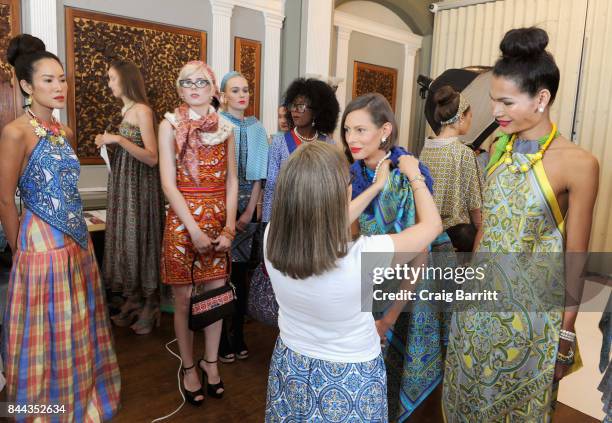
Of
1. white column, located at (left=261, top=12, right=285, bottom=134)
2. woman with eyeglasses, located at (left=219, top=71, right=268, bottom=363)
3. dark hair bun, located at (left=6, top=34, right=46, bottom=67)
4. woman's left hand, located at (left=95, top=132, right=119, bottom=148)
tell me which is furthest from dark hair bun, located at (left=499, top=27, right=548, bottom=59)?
white column, located at (left=261, top=12, right=285, bottom=134)

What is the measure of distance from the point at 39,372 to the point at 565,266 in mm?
2058

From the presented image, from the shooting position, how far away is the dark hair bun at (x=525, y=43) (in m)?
1.45

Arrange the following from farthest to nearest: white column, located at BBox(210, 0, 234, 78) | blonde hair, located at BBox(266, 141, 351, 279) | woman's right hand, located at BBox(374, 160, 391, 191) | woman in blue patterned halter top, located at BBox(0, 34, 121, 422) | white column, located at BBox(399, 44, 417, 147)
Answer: white column, located at BBox(399, 44, 417, 147)
white column, located at BBox(210, 0, 234, 78)
woman in blue patterned halter top, located at BBox(0, 34, 121, 422)
woman's right hand, located at BBox(374, 160, 391, 191)
blonde hair, located at BBox(266, 141, 351, 279)

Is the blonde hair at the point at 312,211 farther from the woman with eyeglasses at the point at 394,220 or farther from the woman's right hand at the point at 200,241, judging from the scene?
the woman's right hand at the point at 200,241

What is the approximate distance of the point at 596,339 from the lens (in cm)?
346

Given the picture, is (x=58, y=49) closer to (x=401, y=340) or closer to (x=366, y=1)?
(x=401, y=340)

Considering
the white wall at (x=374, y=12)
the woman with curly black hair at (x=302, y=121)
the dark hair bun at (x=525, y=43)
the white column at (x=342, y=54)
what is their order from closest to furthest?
1. the dark hair bun at (x=525, y=43)
2. the woman with curly black hair at (x=302, y=121)
3. the white column at (x=342, y=54)
4. the white wall at (x=374, y=12)

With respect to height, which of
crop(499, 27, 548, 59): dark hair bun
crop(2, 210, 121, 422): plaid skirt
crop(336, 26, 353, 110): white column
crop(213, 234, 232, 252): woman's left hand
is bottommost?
crop(2, 210, 121, 422): plaid skirt

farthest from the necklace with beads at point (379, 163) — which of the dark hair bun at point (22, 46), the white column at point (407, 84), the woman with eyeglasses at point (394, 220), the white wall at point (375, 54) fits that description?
the white column at point (407, 84)

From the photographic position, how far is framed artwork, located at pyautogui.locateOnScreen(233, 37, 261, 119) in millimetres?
4105

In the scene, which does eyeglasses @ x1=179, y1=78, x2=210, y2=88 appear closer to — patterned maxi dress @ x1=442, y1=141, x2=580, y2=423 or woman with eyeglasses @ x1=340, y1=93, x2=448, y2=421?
woman with eyeglasses @ x1=340, y1=93, x2=448, y2=421

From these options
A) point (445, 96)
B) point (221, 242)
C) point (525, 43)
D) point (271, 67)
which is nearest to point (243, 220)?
point (221, 242)

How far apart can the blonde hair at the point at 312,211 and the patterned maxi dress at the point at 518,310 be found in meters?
0.68

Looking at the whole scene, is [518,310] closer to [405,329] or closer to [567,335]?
[567,335]
